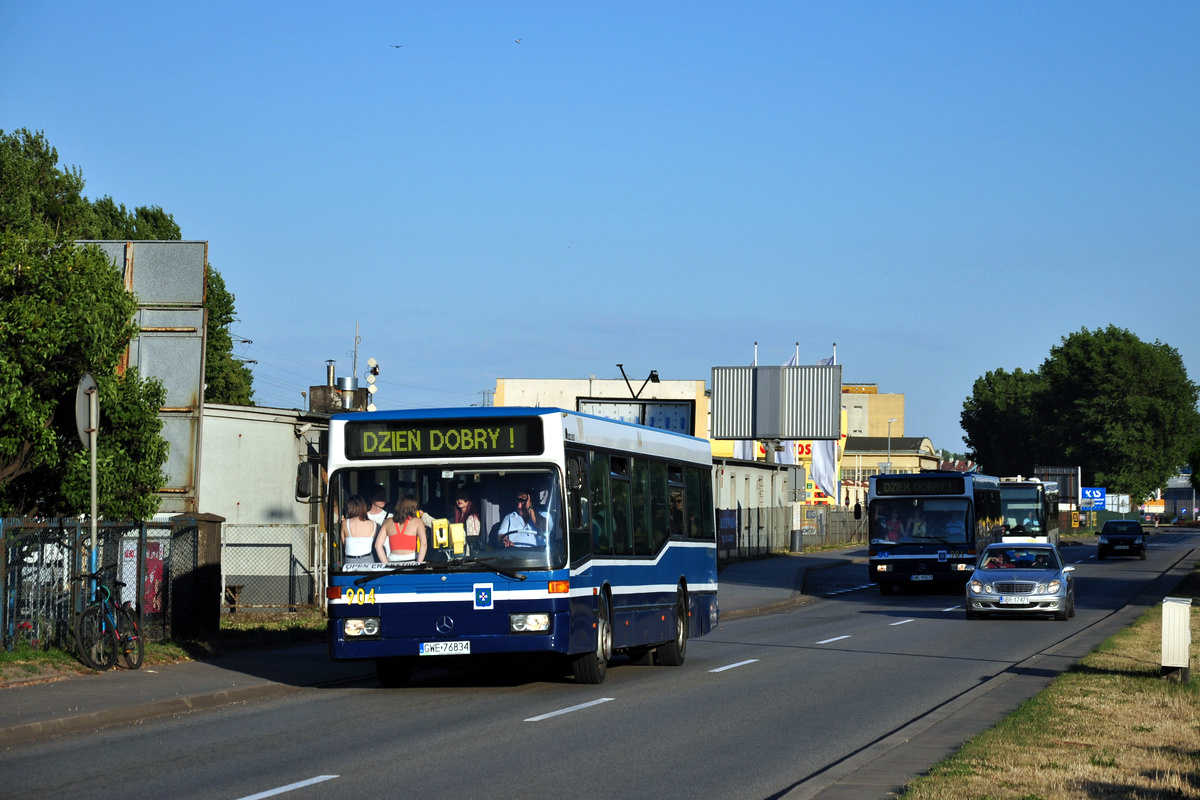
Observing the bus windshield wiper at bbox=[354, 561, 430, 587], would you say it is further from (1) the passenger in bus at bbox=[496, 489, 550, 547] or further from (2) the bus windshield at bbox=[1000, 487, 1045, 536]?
(2) the bus windshield at bbox=[1000, 487, 1045, 536]

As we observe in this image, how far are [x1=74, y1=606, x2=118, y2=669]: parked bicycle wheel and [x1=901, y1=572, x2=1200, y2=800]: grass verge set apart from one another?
9.98 m

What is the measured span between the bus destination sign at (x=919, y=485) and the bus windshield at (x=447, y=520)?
77.3 ft

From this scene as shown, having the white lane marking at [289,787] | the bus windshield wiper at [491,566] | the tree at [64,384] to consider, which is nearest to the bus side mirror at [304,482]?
the bus windshield wiper at [491,566]

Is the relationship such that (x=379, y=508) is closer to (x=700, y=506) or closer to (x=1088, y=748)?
(x=700, y=506)

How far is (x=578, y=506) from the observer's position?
14805 mm

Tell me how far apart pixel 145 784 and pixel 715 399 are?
3044 inches

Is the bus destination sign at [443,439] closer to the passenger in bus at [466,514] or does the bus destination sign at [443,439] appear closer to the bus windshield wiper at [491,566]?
the passenger in bus at [466,514]

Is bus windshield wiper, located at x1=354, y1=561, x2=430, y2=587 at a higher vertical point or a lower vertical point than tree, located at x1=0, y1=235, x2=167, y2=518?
lower

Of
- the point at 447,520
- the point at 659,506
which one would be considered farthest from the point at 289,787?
the point at 659,506

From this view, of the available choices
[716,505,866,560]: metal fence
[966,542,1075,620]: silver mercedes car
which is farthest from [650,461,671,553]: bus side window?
[716,505,866,560]: metal fence

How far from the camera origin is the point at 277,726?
40.8ft

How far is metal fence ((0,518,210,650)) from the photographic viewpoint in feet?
53.3

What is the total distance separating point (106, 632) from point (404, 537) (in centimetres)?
429

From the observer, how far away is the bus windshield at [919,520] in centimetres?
3609
